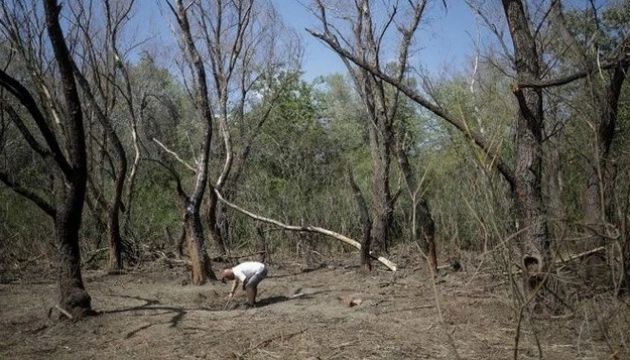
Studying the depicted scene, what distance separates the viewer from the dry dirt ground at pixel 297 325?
583 cm

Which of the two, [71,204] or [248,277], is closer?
[71,204]

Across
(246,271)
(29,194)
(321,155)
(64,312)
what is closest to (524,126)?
(246,271)

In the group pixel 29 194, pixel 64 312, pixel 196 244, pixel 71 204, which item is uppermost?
pixel 29 194

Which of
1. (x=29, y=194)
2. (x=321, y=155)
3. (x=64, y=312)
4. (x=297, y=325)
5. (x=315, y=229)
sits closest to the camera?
(x=297, y=325)

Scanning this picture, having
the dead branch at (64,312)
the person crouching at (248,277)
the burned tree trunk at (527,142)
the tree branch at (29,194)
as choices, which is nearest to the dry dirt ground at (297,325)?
the dead branch at (64,312)

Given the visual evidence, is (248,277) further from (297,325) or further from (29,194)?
(29,194)

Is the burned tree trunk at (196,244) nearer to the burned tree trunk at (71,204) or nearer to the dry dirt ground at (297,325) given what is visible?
the dry dirt ground at (297,325)


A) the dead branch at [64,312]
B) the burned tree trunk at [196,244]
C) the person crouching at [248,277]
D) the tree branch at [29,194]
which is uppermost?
the tree branch at [29,194]

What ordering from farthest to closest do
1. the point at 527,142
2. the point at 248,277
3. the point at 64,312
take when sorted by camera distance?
the point at 248,277, the point at 64,312, the point at 527,142

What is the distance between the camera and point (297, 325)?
22.5ft

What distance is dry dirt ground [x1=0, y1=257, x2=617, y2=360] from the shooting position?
583cm

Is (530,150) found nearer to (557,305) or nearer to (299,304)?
(557,305)

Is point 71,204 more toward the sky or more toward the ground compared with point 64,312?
more toward the sky

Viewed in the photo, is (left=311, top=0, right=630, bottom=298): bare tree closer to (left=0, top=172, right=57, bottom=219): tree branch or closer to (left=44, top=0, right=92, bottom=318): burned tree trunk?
(left=44, top=0, right=92, bottom=318): burned tree trunk
